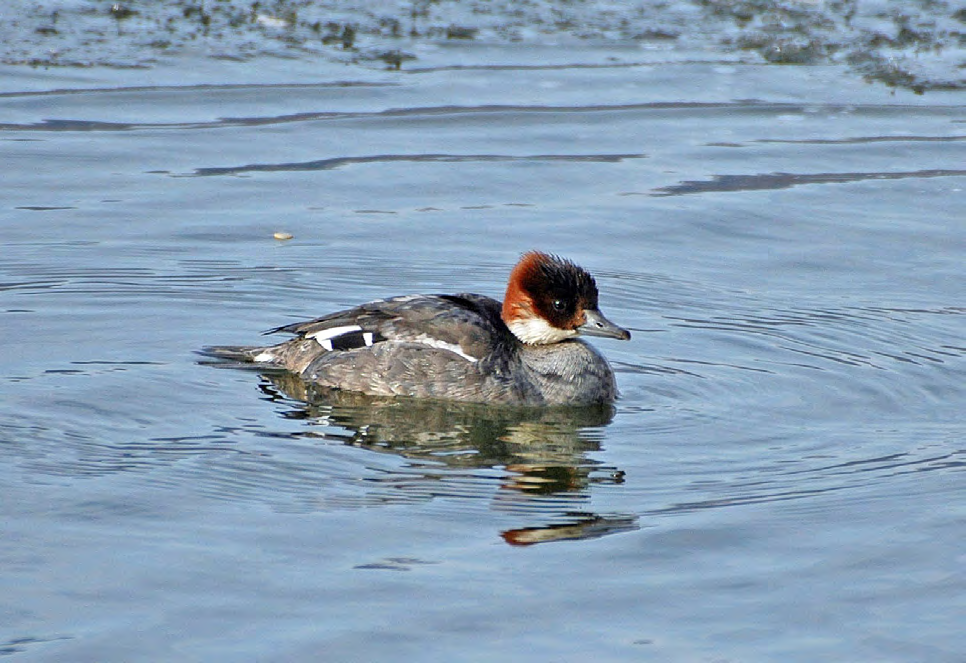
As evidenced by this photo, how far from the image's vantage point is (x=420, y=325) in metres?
10.2

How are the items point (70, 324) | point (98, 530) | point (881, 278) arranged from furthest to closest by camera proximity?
1. point (881, 278)
2. point (70, 324)
3. point (98, 530)

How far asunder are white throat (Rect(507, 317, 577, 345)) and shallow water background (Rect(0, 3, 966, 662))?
575 mm

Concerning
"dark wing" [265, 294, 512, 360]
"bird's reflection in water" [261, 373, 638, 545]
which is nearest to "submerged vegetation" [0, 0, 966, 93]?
"dark wing" [265, 294, 512, 360]

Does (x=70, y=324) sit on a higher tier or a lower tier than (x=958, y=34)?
lower

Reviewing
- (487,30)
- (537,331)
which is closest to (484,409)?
(537,331)

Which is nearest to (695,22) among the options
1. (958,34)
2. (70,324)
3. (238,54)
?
(958,34)

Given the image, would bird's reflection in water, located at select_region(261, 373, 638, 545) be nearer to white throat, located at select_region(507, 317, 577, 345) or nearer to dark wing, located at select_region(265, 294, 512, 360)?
dark wing, located at select_region(265, 294, 512, 360)

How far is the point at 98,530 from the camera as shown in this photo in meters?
7.38

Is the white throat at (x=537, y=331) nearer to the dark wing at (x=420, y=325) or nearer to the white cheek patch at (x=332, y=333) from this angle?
the dark wing at (x=420, y=325)

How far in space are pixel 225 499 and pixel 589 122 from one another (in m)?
8.77

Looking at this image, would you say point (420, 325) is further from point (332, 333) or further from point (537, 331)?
point (537, 331)

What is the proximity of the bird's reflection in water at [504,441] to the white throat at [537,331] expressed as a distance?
545 mm

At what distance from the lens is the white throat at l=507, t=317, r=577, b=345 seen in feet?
33.9

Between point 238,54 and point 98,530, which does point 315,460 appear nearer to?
point 98,530
